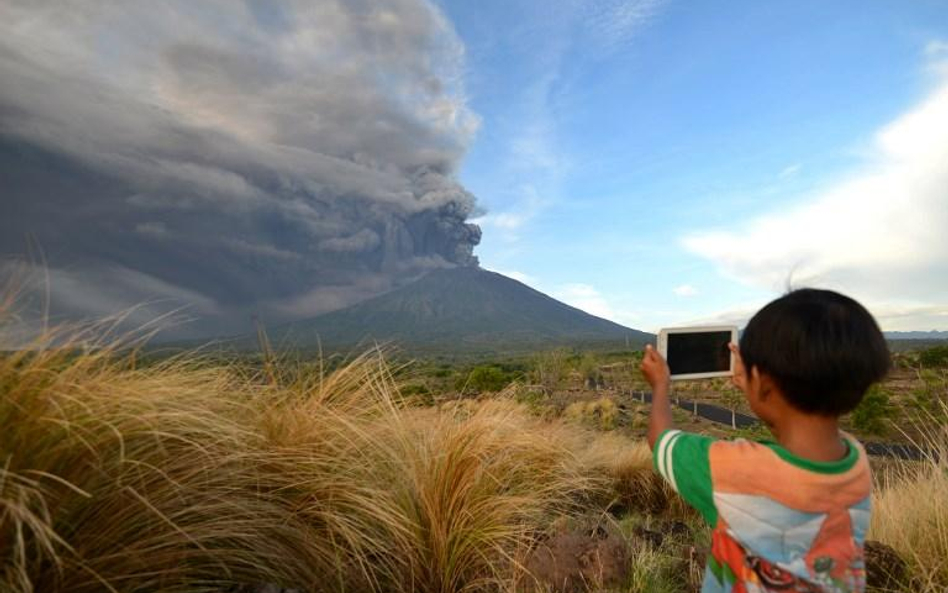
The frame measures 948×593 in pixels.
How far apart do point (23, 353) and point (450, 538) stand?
6.34 feet

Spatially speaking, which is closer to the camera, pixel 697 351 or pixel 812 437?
pixel 812 437

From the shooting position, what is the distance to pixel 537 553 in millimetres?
2850

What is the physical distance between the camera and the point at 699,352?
1850mm

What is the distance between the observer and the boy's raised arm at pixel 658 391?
5.66 ft

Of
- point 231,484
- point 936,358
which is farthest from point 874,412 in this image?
point 231,484

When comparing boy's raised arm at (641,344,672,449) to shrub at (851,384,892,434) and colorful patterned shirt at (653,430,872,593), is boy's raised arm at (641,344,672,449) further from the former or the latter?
shrub at (851,384,892,434)

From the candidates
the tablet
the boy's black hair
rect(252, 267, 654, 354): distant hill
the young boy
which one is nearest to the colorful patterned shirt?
the young boy

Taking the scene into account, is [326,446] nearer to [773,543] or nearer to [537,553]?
[537,553]

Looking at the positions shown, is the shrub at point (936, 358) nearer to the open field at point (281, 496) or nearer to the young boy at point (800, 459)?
the open field at point (281, 496)

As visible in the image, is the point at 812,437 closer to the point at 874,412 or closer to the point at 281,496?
the point at 281,496

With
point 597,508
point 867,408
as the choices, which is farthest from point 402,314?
point 597,508

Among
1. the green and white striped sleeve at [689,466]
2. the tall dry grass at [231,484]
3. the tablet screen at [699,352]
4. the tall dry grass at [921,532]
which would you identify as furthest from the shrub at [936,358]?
the green and white striped sleeve at [689,466]

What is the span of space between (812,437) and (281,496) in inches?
83.2

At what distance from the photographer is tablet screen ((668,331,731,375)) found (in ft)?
5.93
